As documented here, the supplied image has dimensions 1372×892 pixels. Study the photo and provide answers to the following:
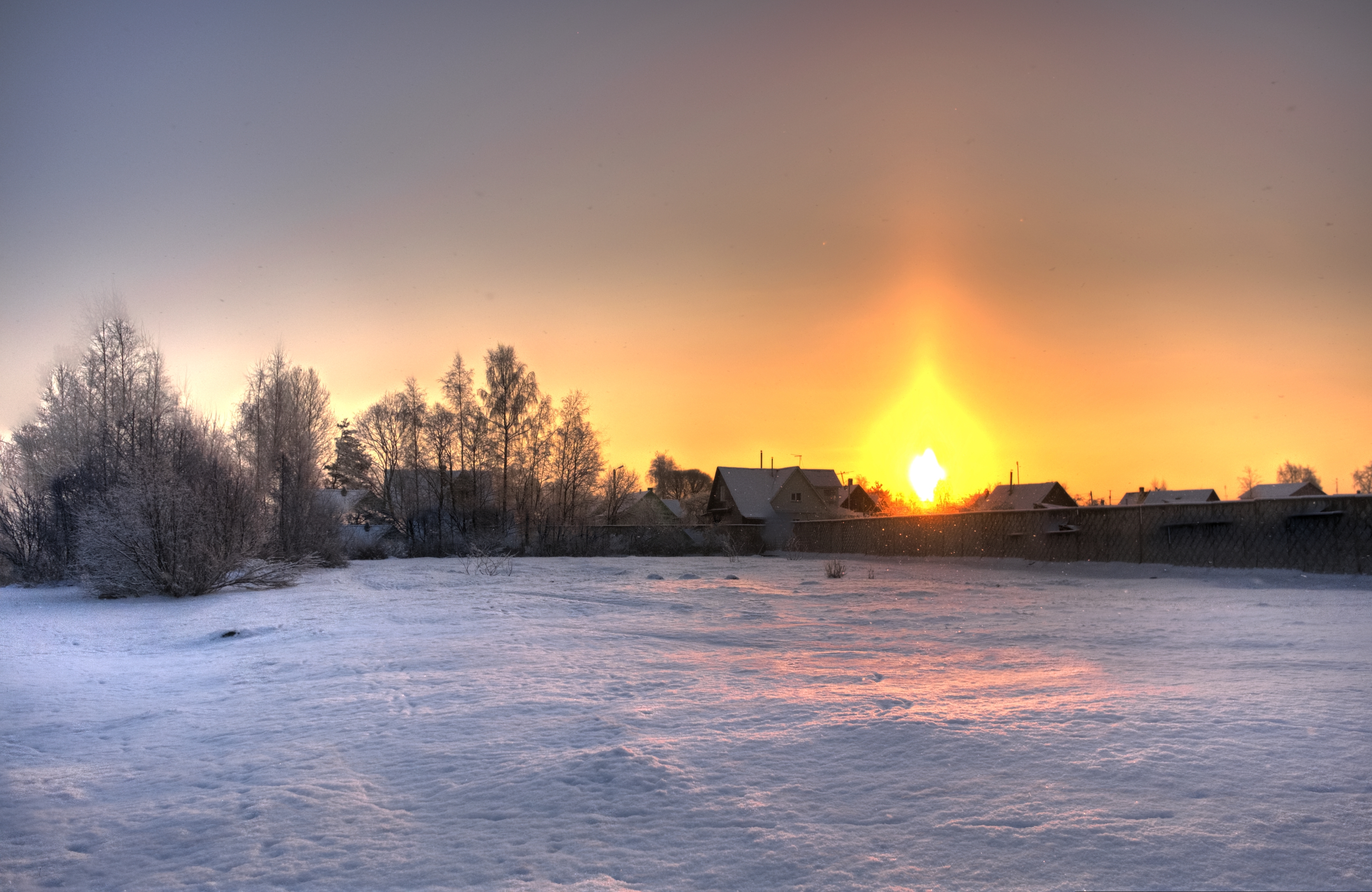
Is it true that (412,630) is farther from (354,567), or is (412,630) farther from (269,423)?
(269,423)

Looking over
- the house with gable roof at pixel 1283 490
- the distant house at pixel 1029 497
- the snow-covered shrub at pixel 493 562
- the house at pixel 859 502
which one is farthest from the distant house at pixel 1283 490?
the snow-covered shrub at pixel 493 562

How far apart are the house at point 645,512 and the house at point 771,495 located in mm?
3771

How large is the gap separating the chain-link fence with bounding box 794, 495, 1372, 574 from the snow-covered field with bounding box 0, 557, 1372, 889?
677 cm

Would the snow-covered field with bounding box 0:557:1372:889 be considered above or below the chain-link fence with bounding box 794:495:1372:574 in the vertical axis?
below

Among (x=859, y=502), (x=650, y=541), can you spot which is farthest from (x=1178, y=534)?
(x=859, y=502)

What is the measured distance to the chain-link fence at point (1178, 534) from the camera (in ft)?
45.3

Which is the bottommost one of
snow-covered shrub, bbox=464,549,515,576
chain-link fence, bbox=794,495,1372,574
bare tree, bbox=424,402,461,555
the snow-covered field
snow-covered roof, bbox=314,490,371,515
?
snow-covered shrub, bbox=464,549,515,576

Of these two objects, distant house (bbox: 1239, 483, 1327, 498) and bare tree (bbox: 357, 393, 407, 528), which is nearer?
bare tree (bbox: 357, 393, 407, 528)

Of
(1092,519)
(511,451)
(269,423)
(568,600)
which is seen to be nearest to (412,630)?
(568,600)

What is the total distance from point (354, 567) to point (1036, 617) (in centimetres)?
1946

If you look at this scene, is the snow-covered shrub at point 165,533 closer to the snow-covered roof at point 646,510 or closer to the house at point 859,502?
the snow-covered roof at point 646,510

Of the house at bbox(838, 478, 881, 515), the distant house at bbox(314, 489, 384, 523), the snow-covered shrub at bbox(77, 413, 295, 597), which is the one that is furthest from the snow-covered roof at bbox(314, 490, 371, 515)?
the house at bbox(838, 478, 881, 515)

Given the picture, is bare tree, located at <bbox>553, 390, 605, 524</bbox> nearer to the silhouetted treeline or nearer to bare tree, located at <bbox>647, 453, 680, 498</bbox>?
the silhouetted treeline

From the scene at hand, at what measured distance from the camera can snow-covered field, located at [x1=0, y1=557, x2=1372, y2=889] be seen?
263 cm
